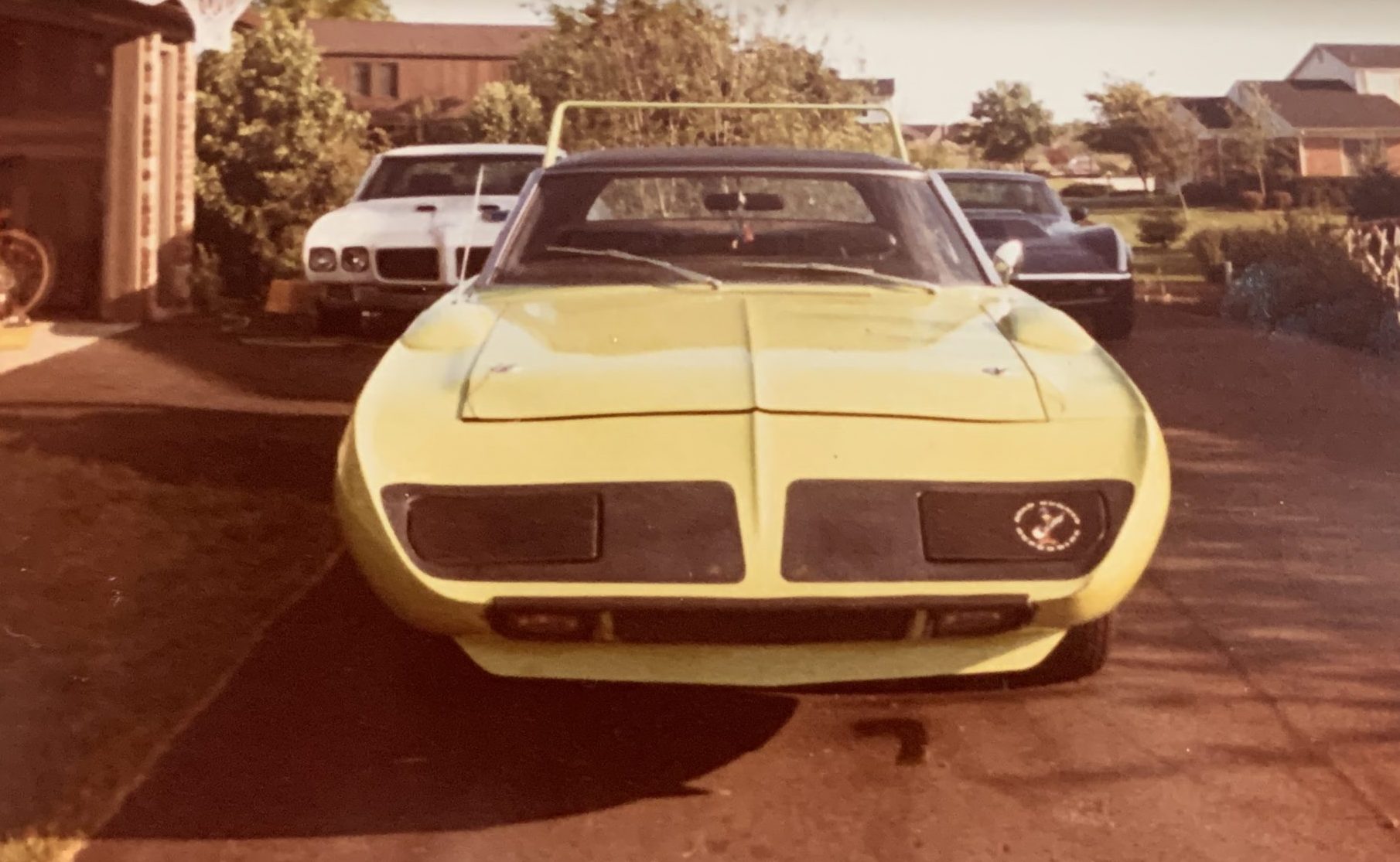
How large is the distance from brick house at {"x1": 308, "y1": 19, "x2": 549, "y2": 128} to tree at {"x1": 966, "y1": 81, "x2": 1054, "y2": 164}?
846 inches

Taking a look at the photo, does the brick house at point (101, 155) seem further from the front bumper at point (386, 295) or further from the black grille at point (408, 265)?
the black grille at point (408, 265)

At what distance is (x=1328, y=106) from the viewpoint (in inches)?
1540

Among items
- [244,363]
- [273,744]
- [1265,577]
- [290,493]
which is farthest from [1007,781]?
[244,363]

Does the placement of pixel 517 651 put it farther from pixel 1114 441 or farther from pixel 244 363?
pixel 244 363

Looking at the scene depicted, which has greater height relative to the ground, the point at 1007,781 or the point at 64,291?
the point at 64,291

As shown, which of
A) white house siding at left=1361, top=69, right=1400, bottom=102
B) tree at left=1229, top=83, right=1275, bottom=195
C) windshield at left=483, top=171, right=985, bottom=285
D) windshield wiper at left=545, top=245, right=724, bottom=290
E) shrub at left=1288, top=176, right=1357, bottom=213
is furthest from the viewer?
tree at left=1229, top=83, right=1275, bottom=195

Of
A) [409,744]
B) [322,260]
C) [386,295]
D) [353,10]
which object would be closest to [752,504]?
[409,744]

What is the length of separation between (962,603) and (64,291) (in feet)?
38.0

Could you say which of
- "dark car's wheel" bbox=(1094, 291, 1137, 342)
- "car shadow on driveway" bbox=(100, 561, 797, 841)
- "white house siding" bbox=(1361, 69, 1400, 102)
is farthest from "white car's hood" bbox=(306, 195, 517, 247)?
"white house siding" bbox=(1361, 69, 1400, 102)

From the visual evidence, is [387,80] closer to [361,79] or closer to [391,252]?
[361,79]

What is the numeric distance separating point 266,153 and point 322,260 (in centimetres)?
668

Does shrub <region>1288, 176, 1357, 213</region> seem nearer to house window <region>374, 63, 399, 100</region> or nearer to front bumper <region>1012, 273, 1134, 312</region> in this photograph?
front bumper <region>1012, 273, 1134, 312</region>

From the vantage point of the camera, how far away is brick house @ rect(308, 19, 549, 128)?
187 ft

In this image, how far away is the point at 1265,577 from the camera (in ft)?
17.4
